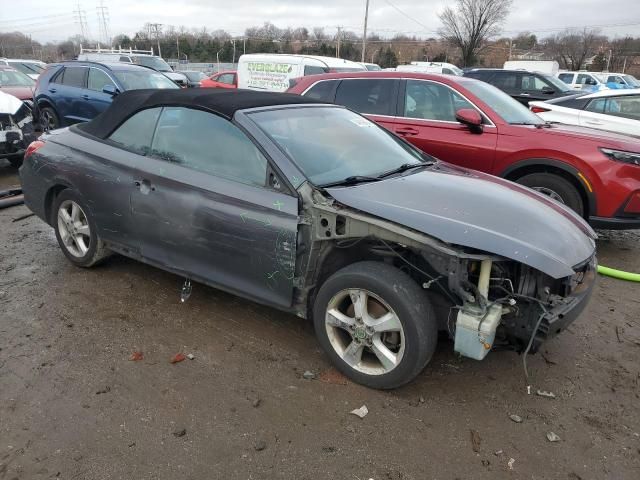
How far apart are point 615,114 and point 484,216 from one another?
746 cm

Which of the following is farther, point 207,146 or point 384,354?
point 207,146

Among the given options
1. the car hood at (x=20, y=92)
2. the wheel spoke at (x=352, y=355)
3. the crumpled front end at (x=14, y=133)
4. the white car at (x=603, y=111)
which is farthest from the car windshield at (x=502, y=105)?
the car hood at (x=20, y=92)

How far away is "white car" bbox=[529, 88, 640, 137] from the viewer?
27.6ft

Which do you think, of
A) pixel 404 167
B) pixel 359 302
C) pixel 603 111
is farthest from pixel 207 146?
pixel 603 111

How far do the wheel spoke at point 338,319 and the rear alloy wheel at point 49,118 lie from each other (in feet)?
32.3

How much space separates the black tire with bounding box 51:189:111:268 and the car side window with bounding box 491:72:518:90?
1428 centimetres

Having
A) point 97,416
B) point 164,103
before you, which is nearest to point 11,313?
point 97,416

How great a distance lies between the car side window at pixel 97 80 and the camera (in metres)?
10.1

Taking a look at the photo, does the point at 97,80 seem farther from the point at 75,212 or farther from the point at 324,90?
the point at 75,212

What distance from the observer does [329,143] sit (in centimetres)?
355

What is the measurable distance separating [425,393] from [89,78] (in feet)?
32.9

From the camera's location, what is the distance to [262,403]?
A: 2828mm

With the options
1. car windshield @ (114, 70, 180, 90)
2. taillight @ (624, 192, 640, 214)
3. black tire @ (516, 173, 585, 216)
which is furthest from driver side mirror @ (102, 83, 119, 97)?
taillight @ (624, 192, 640, 214)

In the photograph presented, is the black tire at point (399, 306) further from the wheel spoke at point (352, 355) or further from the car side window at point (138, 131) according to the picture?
the car side window at point (138, 131)
